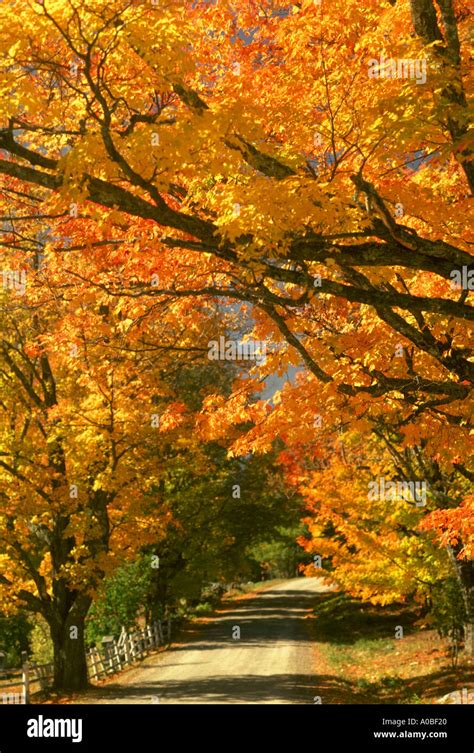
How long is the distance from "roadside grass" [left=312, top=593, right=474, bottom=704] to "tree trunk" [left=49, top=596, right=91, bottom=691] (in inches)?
245

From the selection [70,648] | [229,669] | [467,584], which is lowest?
[229,669]

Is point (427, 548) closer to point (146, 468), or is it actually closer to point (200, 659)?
point (146, 468)

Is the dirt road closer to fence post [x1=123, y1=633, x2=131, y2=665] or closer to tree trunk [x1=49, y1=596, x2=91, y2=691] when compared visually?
fence post [x1=123, y1=633, x2=131, y2=665]

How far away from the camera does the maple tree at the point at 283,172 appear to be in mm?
7445

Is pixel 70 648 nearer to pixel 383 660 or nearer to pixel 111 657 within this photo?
pixel 111 657

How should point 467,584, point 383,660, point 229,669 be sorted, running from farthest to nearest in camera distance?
point 383,660 < point 229,669 < point 467,584

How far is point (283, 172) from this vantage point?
8094mm

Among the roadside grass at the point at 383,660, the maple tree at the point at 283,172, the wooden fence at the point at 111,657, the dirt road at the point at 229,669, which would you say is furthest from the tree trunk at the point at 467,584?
the wooden fence at the point at 111,657

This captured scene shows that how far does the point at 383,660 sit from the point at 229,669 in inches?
179

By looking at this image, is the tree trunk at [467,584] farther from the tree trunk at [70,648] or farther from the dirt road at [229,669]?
the tree trunk at [70,648]

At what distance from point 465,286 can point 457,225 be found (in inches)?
83.4

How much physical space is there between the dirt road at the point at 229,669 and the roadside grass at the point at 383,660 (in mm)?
731

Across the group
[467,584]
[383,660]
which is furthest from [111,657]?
[467,584]
